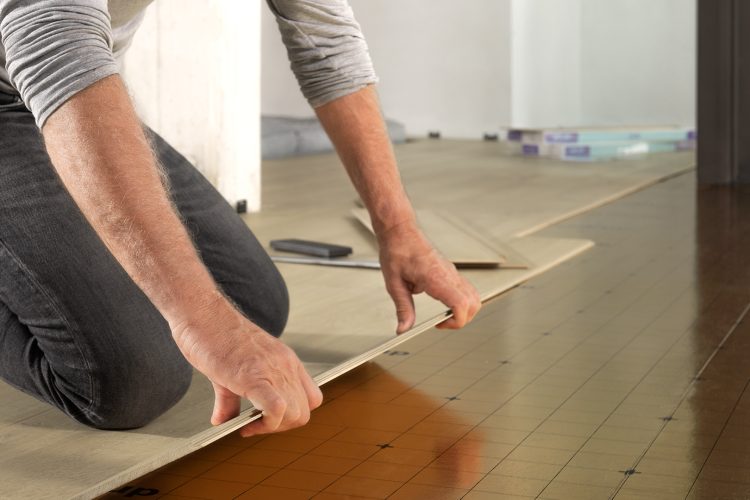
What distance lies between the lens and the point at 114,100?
4.01 ft

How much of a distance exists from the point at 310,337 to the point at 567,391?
541 mm

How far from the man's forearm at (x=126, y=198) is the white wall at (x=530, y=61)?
21.6ft

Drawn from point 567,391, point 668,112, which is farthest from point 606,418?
point 668,112

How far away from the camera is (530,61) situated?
7621 mm

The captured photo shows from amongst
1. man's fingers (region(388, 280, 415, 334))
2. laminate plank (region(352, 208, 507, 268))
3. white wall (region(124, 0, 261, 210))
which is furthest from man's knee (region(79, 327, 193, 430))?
white wall (region(124, 0, 261, 210))

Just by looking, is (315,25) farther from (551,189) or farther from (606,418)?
(551,189)

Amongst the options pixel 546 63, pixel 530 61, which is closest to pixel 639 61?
pixel 546 63

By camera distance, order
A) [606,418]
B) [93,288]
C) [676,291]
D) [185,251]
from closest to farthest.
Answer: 1. [185,251]
2. [93,288]
3. [606,418]
4. [676,291]

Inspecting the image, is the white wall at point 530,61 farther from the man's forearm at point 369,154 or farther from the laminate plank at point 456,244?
the man's forearm at point 369,154

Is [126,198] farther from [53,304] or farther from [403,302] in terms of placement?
[403,302]

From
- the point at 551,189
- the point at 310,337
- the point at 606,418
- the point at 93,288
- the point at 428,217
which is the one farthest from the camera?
the point at 551,189

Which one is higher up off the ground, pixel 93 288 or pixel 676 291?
pixel 93 288

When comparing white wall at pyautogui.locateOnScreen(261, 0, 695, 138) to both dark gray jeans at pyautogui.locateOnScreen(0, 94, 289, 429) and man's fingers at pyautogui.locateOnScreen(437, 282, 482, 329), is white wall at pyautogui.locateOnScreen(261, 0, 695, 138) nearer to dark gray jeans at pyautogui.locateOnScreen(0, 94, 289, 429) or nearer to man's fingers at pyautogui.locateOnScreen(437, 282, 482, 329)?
man's fingers at pyautogui.locateOnScreen(437, 282, 482, 329)

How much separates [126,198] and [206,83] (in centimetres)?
285
